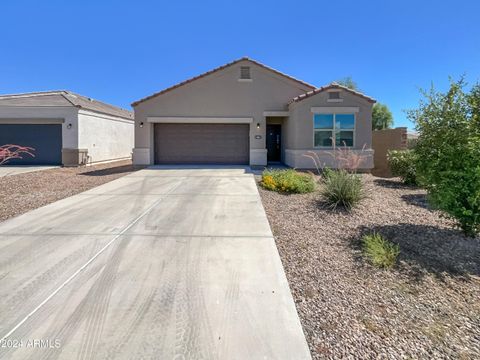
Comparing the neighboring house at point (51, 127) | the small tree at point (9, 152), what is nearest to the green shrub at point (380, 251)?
the small tree at point (9, 152)

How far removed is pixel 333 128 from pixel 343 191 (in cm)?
823

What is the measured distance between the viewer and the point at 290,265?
458cm

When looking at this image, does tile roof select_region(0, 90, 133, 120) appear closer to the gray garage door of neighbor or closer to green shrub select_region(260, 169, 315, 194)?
the gray garage door of neighbor

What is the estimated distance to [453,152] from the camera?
520 cm

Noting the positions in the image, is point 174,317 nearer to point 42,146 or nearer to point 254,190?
point 254,190

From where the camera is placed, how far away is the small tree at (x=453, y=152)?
5.01 m

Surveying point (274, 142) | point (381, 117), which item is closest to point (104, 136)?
point (274, 142)

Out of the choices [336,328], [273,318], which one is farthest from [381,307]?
[273,318]

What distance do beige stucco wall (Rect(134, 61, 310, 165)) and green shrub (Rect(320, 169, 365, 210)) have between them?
32.0 ft

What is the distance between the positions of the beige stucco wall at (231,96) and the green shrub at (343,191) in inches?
384

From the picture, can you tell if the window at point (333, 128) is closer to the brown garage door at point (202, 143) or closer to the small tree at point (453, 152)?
the brown garage door at point (202, 143)

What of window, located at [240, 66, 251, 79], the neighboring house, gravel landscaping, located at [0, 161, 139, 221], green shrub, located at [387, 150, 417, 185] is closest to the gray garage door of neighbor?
the neighboring house

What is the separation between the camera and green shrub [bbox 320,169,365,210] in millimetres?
7387

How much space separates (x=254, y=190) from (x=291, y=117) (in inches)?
294
